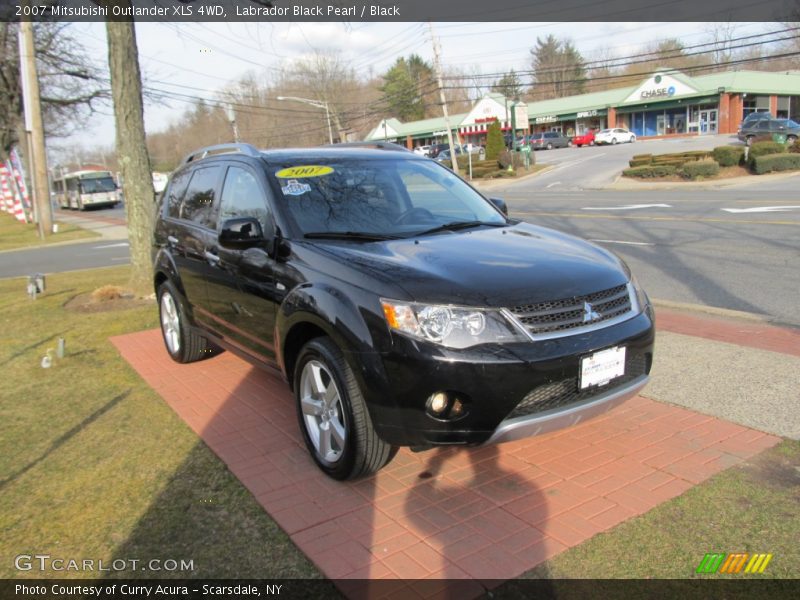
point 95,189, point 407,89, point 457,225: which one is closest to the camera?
point 457,225

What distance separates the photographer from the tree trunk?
9.19 m

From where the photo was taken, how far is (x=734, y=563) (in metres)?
2.86

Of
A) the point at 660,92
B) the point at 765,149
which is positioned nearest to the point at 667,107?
the point at 660,92

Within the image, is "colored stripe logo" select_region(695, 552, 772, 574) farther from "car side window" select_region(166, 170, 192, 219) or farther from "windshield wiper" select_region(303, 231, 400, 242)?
"car side window" select_region(166, 170, 192, 219)

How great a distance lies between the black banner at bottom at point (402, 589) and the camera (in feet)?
8.85

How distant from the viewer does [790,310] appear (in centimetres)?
696

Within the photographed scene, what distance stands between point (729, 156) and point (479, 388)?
29244 mm

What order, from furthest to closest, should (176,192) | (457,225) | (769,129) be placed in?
(769,129)
(176,192)
(457,225)

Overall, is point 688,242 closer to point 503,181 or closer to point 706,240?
point 706,240

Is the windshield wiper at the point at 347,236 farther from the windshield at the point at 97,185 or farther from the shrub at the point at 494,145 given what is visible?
the windshield at the point at 97,185

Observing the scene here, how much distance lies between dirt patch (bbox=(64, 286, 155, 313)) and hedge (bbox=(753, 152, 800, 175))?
84.3 feet

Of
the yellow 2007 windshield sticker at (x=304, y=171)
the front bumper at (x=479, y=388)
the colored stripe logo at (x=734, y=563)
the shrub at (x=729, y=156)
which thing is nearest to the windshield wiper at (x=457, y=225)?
the yellow 2007 windshield sticker at (x=304, y=171)

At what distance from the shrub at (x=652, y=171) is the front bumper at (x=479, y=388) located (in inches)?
1122

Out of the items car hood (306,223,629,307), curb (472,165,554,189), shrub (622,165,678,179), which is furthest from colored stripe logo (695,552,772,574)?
curb (472,165,554,189)
